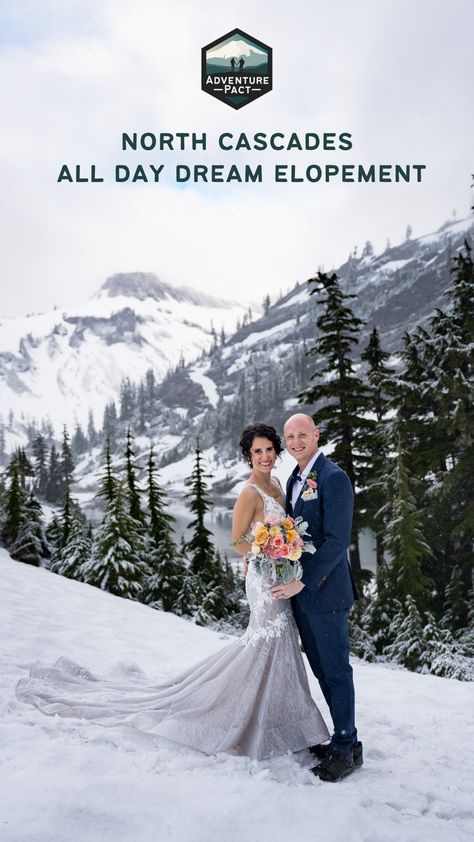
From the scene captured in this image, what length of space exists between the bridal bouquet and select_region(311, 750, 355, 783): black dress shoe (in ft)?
4.59

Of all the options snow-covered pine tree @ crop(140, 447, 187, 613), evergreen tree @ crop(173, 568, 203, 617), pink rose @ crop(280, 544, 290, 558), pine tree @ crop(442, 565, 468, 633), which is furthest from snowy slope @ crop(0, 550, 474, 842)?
snow-covered pine tree @ crop(140, 447, 187, 613)

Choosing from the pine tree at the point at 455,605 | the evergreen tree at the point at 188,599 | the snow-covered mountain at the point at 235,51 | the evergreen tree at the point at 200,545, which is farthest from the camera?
the evergreen tree at the point at 200,545

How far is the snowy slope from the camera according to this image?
319cm

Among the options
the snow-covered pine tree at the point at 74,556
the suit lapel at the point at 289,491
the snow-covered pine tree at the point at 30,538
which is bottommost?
the snow-covered pine tree at the point at 74,556

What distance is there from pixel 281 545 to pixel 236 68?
12.1 metres

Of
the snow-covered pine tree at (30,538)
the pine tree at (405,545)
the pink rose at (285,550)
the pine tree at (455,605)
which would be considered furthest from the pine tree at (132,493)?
the pink rose at (285,550)

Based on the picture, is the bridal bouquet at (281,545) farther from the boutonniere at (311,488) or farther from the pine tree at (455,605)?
the pine tree at (455,605)

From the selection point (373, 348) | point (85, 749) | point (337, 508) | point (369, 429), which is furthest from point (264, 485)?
point (373, 348)

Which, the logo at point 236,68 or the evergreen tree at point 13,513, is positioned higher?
the logo at point 236,68

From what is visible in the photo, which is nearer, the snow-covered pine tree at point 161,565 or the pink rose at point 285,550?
the pink rose at point 285,550

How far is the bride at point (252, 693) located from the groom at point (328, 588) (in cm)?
20

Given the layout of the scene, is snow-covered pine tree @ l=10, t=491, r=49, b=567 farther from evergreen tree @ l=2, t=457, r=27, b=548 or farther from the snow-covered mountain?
the snow-covered mountain

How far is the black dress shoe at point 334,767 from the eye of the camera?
416 cm

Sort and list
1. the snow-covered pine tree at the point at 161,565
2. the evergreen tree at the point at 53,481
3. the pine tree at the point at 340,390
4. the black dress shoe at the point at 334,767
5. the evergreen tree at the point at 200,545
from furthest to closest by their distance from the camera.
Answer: the evergreen tree at the point at 53,481, the evergreen tree at the point at 200,545, the snow-covered pine tree at the point at 161,565, the pine tree at the point at 340,390, the black dress shoe at the point at 334,767
